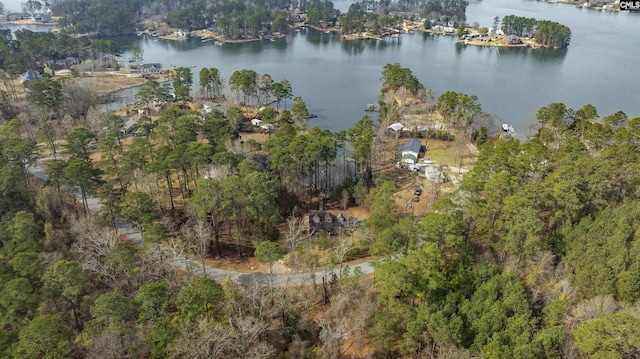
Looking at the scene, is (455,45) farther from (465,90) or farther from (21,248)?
(21,248)

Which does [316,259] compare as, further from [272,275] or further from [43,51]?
[43,51]

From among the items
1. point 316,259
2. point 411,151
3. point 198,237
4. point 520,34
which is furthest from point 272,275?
point 520,34

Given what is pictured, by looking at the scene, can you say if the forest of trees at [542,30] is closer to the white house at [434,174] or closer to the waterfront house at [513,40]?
the waterfront house at [513,40]

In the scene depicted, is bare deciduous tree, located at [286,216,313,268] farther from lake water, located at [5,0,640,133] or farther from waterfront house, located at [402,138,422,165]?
lake water, located at [5,0,640,133]

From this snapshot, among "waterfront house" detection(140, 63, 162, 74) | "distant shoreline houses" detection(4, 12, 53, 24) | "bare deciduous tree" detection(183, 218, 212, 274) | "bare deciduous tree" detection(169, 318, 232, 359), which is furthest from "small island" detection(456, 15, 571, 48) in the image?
"distant shoreline houses" detection(4, 12, 53, 24)

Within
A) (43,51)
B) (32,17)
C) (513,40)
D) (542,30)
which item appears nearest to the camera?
(43,51)
